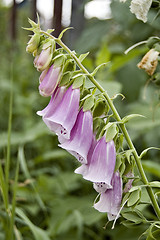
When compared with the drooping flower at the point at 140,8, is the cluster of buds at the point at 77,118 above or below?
below

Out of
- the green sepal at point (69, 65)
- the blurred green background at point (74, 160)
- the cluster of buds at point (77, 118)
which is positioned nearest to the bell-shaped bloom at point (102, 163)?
the cluster of buds at point (77, 118)

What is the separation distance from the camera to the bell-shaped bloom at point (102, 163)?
0.55 meters

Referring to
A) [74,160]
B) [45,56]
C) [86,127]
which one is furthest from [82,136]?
[74,160]

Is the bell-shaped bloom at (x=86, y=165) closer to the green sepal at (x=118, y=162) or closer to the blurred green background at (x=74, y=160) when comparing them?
the green sepal at (x=118, y=162)

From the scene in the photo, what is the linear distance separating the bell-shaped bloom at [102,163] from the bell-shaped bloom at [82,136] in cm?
1

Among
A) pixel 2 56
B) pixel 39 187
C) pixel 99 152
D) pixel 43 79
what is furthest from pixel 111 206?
pixel 2 56

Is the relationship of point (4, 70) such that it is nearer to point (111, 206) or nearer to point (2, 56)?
point (2, 56)

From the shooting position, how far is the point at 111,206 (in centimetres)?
58

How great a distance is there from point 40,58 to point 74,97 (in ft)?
0.23

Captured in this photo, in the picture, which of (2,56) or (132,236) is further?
(2,56)

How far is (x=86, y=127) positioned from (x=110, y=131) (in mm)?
34

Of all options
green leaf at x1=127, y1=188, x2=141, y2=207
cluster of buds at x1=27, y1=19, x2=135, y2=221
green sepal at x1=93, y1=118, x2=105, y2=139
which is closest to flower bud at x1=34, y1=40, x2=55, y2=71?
cluster of buds at x1=27, y1=19, x2=135, y2=221

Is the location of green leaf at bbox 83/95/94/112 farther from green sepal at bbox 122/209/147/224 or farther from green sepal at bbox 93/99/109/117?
green sepal at bbox 122/209/147/224

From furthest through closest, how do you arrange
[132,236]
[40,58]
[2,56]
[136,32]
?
[2,56]
[136,32]
[132,236]
[40,58]
